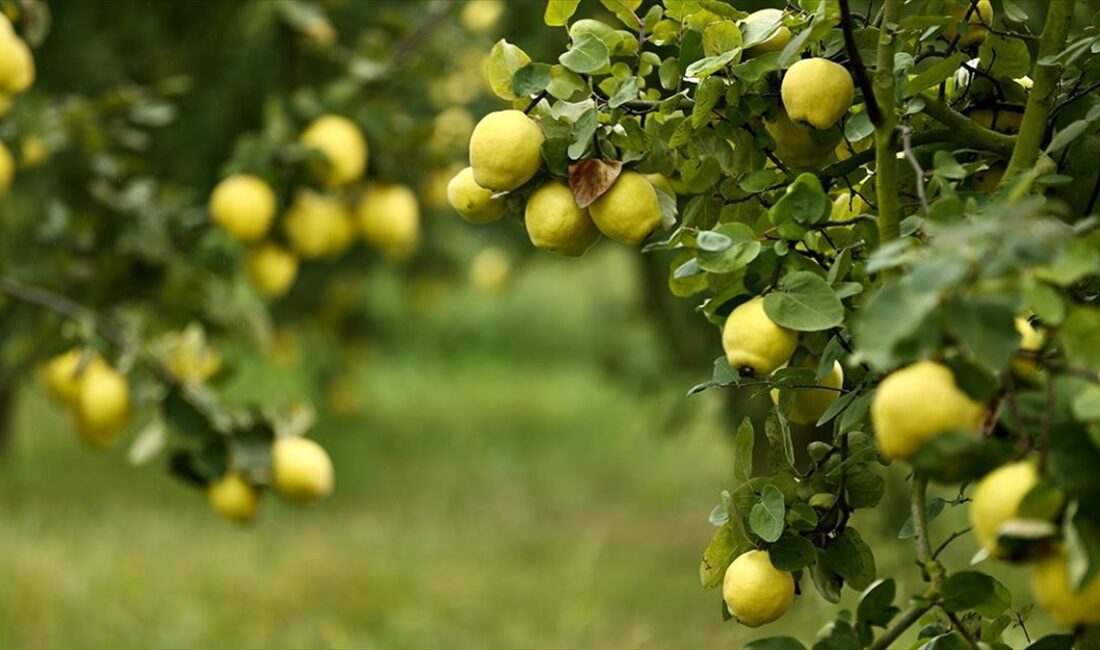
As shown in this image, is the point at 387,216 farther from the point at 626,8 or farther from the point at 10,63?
the point at 626,8

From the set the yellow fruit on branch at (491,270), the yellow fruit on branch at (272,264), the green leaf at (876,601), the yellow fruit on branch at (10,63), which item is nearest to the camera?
the green leaf at (876,601)

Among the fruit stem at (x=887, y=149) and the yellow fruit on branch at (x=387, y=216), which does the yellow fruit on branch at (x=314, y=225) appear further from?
the fruit stem at (x=887, y=149)

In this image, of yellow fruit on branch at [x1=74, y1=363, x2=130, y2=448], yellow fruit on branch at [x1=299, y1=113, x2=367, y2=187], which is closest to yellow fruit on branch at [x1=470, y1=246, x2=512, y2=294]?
yellow fruit on branch at [x1=299, y1=113, x2=367, y2=187]

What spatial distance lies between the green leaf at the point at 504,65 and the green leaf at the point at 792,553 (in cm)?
43

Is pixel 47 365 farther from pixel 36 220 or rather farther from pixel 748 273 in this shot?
pixel 748 273

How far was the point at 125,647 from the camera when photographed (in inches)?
108

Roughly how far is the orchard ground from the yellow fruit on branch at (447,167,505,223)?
155 centimetres

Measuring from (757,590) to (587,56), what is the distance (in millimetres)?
448

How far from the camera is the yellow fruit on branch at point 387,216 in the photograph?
2.74 metres

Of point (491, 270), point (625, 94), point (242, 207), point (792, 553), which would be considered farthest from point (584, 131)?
point (491, 270)

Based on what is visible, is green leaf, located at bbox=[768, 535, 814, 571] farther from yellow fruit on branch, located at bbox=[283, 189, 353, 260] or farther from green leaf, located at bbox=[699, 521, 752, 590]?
yellow fruit on branch, located at bbox=[283, 189, 353, 260]

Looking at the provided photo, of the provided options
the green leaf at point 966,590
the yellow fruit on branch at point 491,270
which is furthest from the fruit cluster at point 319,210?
the yellow fruit on branch at point 491,270

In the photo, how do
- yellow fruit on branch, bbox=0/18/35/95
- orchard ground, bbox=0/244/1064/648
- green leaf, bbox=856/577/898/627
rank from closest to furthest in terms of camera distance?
green leaf, bbox=856/577/898/627, yellow fruit on branch, bbox=0/18/35/95, orchard ground, bbox=0/244/1064/648

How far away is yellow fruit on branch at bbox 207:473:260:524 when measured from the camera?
2.24 m
